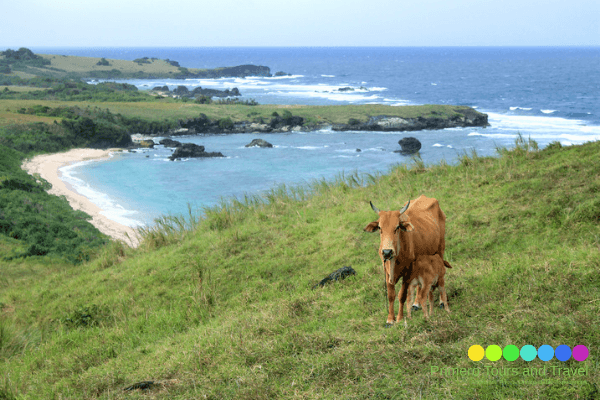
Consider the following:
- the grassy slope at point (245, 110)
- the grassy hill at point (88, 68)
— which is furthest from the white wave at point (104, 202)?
the grassy hill at point (88, 68)

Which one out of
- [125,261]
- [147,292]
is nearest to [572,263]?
Answer: [147,292]

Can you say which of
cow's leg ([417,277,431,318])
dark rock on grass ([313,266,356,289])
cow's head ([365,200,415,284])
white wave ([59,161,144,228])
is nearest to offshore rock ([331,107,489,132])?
white wave ([59,161,144,228])

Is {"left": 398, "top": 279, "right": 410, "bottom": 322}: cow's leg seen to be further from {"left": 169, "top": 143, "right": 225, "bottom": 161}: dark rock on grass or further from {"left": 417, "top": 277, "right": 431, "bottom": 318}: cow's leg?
{"left": 169, "top": 143, "right": 225, "bottom": 161}: dark rock on grass

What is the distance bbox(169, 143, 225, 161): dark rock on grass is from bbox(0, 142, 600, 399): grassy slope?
110 ft

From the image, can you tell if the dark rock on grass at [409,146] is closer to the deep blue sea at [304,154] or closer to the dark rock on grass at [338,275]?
the deep blue sea at [304,154]

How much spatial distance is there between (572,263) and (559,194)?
384cm

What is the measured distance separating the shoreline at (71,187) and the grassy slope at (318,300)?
21.1ft

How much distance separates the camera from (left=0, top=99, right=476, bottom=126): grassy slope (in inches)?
2317

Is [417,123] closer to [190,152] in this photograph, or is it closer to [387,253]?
[190,152]

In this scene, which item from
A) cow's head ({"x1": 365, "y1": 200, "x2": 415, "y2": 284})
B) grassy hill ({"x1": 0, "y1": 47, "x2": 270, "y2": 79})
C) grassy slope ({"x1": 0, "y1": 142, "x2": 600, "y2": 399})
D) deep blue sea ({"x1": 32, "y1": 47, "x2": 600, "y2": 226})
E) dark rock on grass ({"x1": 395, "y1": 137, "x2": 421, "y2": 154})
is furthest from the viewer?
grassy hill ({"x1": 0, "y1": 47, "x2": 270, "y2": 79})

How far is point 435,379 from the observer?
13.3 feet

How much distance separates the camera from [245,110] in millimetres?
64250

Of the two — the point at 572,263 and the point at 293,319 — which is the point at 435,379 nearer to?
the point at 293,319

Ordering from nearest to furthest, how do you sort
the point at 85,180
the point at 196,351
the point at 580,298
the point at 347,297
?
the point at 580,298 < the point at 196,351 < the point at 347,297 < the point at 85,180
